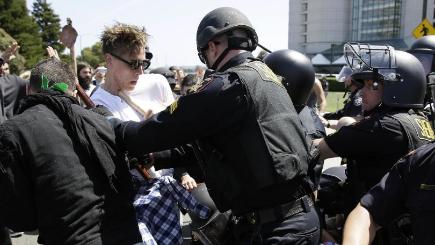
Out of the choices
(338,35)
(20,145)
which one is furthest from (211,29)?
(338,35)

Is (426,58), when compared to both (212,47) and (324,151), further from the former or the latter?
(212,47)

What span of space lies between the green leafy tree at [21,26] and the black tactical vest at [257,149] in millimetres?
41342

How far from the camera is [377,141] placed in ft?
9.42

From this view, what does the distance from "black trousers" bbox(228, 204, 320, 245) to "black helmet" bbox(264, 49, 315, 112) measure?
172 cm

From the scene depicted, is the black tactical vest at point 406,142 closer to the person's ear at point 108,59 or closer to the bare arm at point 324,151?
the bare arm at point 324,151

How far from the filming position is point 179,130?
2.03m

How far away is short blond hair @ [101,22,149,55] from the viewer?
2.71 m

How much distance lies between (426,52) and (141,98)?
13.8 ft

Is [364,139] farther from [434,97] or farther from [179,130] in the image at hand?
[179,130]

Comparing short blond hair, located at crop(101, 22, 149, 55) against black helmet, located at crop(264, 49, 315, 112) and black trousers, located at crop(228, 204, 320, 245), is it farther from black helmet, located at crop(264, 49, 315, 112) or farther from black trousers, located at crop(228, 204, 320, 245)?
black helmet, located at crop(264, 49, 315, 112)

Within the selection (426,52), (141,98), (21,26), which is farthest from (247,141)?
(21,26)

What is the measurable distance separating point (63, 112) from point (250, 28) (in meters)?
1.06

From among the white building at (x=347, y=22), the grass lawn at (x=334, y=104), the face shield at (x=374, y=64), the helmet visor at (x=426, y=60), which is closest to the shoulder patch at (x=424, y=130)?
the face shield at (x=374, y=64)

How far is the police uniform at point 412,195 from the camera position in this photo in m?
1.98
